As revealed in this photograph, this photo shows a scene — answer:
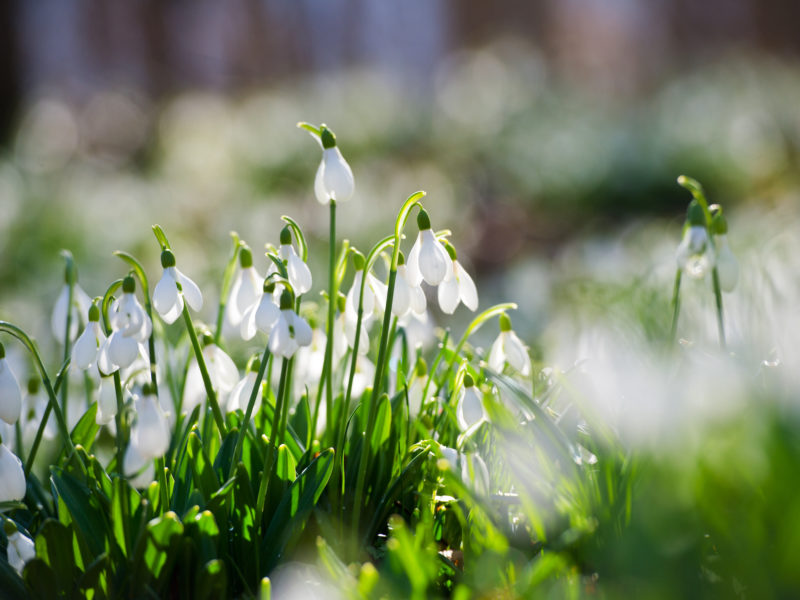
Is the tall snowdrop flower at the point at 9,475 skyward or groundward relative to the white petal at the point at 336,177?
groundward

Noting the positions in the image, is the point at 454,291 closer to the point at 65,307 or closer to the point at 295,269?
the point at 295,269

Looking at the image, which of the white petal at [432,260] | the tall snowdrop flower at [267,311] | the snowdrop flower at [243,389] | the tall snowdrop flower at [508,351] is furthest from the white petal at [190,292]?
the tall snowdrop flower at [508,351]

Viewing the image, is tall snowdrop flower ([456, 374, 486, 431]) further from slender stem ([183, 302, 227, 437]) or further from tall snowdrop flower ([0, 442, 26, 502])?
tall snowdrop flower ([0, 442, 26, 502])

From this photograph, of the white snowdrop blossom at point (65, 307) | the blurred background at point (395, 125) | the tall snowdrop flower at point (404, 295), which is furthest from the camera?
the blurred background at point (395, 125)

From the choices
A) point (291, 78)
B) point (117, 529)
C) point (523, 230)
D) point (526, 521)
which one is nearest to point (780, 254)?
point (526, 521)

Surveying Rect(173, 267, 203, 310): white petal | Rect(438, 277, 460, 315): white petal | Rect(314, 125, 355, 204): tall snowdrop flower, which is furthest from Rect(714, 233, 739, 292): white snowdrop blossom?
Rect(173, 267, 203, 310): white petal

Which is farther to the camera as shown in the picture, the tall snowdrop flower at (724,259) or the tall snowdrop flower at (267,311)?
the tall snowdrop flower at (724,259)

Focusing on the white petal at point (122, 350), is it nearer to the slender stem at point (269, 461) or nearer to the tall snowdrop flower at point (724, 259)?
the slender stem at point (269, 461)
